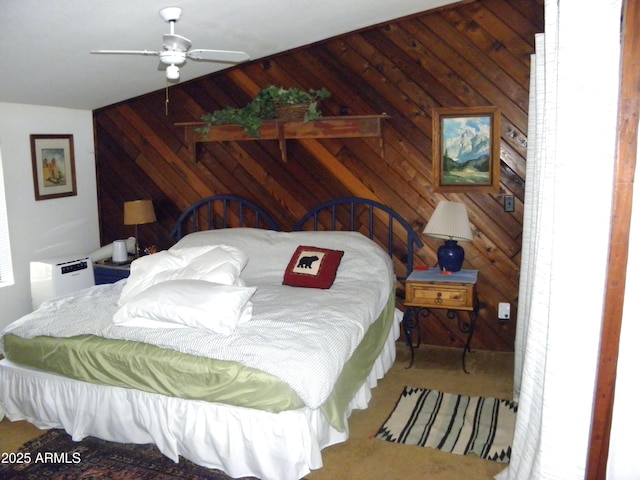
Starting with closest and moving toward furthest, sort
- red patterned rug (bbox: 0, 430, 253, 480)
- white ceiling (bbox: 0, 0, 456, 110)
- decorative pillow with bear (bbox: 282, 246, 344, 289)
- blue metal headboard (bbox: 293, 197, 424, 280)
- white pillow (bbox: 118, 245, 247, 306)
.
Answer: red patterned rug (bbox: 0, 430, 253, 480) → white ceiling (bbox: 0, 0, 456, 110) → white pillow (bbox: 118, 245, 247, 306) → decorative pillow with bear (bbox: 282, 246, 344, 289) → blue metal headboard (bbox: 293, 197, 424, 280)

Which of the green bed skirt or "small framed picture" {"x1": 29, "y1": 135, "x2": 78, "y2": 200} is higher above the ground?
"small framed picture" {"x1": 29, "y1": 135, "x2": 78, "y2": 200}

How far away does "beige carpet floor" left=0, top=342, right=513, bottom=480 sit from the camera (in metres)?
2.81

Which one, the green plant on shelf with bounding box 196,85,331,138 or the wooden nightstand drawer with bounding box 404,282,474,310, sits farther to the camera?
the green plant on shelf with bounding box 196,85,331,138

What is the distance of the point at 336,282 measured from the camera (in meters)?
3.89

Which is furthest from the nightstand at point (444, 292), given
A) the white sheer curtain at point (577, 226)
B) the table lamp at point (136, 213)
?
the table lamp at point (136, 213)

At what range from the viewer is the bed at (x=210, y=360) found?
263cm

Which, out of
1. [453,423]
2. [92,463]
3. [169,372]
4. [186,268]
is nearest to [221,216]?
[186,268]

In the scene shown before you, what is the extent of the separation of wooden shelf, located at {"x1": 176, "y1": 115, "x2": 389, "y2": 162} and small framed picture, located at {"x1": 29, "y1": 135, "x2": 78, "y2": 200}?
3.35 feet

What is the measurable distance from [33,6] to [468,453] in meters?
3.05

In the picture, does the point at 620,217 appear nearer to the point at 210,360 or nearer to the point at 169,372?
the point at 210,360

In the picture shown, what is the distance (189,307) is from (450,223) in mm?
1872

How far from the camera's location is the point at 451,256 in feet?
13.2

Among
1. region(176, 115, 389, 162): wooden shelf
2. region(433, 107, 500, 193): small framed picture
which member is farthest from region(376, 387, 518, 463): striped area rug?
region(176, 115, 389, 162): wooden shelf

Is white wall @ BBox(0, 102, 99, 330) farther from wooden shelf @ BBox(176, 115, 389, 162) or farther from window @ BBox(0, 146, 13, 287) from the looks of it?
wooden shelf @ BBox(176, 115, 389, 162)
